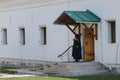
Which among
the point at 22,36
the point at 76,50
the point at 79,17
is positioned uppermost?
the point at 79,17

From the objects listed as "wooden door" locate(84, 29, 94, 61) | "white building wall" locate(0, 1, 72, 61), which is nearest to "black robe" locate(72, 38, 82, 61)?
"wooden door" locate(84, 29, 94, 61)

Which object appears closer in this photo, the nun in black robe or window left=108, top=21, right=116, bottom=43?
window left=108, top=21, right=116, bottom=43

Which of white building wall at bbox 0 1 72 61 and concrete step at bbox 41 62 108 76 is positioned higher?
white building wall at bbox 0 1 72 61

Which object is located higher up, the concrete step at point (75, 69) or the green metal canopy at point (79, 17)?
the green metal canopy at point (79, 17)

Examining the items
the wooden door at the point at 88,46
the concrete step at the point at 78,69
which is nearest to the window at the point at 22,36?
the wooden door at the point at 88,46

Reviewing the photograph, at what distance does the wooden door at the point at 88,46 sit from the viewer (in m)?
29.5

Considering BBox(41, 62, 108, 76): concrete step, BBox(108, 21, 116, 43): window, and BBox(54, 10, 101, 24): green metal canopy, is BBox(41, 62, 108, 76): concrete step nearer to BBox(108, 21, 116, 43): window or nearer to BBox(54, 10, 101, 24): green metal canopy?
BBox(108, 21, 116, 43): window

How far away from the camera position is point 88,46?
2967 centimetres

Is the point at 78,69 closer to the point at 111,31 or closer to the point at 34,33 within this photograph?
the point at 111,31

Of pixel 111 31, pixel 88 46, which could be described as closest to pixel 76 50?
pixel 88 46

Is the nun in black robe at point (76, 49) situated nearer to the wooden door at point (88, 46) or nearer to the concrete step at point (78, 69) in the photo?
the wooden door at point (88, 46)

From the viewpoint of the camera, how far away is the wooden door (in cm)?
2945

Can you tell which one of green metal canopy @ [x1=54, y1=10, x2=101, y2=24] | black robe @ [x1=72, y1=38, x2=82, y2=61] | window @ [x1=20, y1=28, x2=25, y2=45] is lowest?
black robe @ [x1=72, y1=38, x2=82, y2=61]

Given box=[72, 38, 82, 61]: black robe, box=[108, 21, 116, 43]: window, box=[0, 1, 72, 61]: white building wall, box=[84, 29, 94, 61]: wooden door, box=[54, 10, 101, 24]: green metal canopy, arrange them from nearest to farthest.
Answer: box=[54, 10, 101, 24]: green metal canopy
box=[108, 21, 116, 43]: window
box=[72, 38, 82, 61]: black robe
box=[84, 29, 94, 61]: wooden door
box=[0, 1, 72, 61]: white building wall
